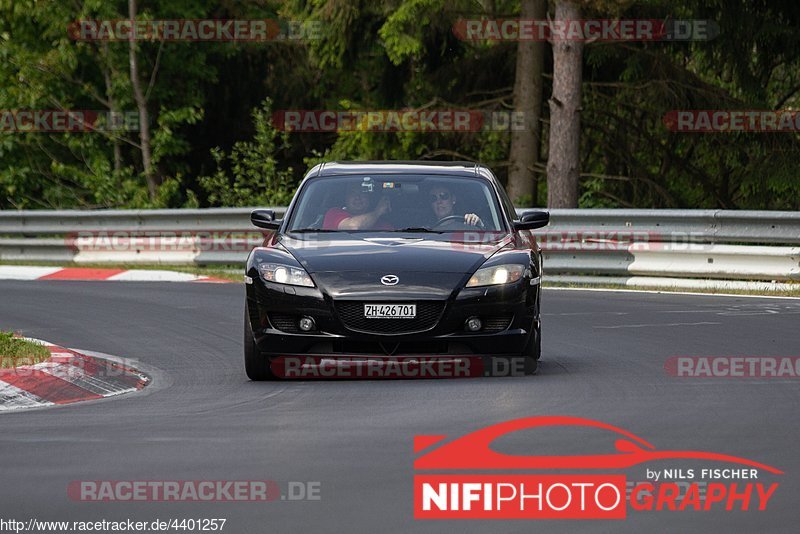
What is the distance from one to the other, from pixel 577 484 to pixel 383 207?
5.27 meters

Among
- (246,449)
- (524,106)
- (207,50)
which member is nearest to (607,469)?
(246,449)

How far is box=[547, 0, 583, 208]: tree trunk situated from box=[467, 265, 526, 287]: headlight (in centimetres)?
1316

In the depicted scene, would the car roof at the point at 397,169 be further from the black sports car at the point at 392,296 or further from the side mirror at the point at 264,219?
the black sports car at the point at 392,296

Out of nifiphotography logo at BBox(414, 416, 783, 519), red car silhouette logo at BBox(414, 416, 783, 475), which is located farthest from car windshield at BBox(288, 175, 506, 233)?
nifiphotography logo at BBox(414, 416, 783, 519)

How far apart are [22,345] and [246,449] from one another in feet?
14.6

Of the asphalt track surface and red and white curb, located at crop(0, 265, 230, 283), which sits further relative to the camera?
red and white curb, located at crop(0, 265, 230, 283)

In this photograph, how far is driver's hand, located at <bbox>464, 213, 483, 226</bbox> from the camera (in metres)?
11.8

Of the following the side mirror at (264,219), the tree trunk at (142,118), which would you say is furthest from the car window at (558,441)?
the tree trunk at (142,118)

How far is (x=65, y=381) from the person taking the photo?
1066 centimetres

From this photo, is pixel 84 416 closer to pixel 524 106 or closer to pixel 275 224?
pixel 275 224

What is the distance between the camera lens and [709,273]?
61.5 feet

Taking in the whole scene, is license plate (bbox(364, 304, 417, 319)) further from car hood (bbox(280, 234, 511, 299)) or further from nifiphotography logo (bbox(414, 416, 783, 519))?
nifiphotography logo (bbox(414, 416, 783, 519))

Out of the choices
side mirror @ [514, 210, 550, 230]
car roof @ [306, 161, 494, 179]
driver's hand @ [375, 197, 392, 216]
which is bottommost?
side mirror @ [514, 210, 550, 230]

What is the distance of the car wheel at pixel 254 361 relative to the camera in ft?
35.4
